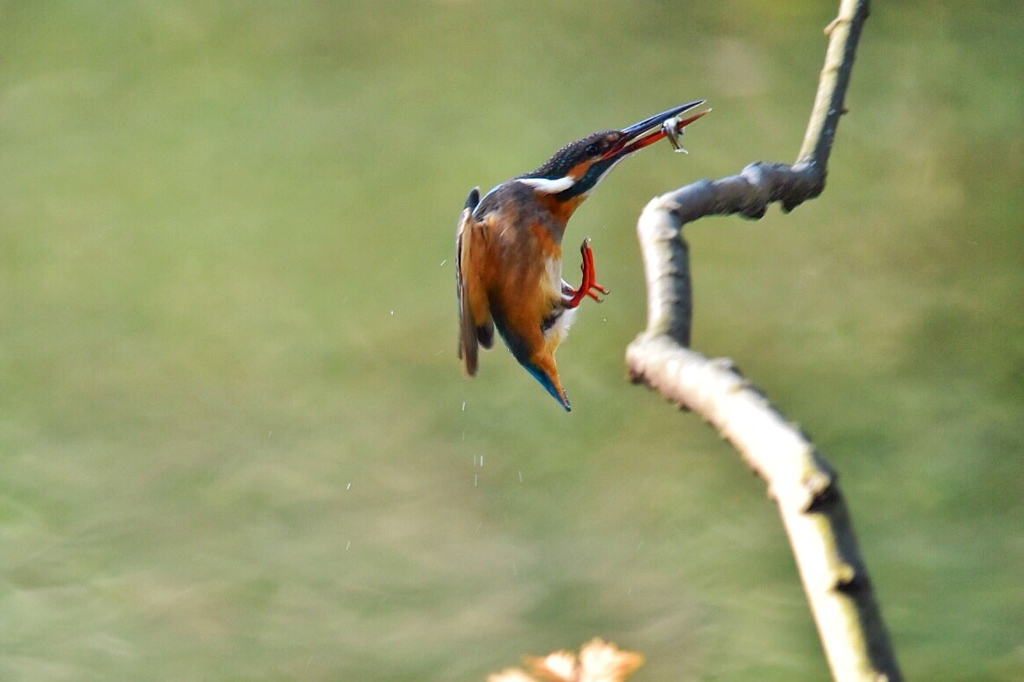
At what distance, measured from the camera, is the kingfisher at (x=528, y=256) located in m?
0.84

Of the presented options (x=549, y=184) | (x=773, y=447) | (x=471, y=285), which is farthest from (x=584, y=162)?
(x=773, y=447)

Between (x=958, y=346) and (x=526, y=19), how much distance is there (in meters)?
0.67

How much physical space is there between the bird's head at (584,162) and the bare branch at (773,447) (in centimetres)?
21

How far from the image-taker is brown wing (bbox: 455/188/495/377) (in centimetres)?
83

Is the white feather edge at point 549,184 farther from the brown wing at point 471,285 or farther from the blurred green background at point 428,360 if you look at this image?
the blurred green background at point 428,360

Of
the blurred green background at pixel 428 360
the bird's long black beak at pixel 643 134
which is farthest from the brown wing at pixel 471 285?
the blurred green background at pixel 428 360

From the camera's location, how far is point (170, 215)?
4.71ft

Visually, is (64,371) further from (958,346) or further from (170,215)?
(958,346)

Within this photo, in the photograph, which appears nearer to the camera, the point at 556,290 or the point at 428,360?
the point at 556,290

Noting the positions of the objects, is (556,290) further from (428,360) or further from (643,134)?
(428,360)

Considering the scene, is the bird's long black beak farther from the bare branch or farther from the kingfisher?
the bare branch

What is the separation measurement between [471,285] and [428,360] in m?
0.60

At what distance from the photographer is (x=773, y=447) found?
1.26 ft

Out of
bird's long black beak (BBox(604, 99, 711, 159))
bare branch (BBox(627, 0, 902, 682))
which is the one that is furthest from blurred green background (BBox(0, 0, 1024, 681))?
bare branch (BBox(627, 0, 902, 682))
